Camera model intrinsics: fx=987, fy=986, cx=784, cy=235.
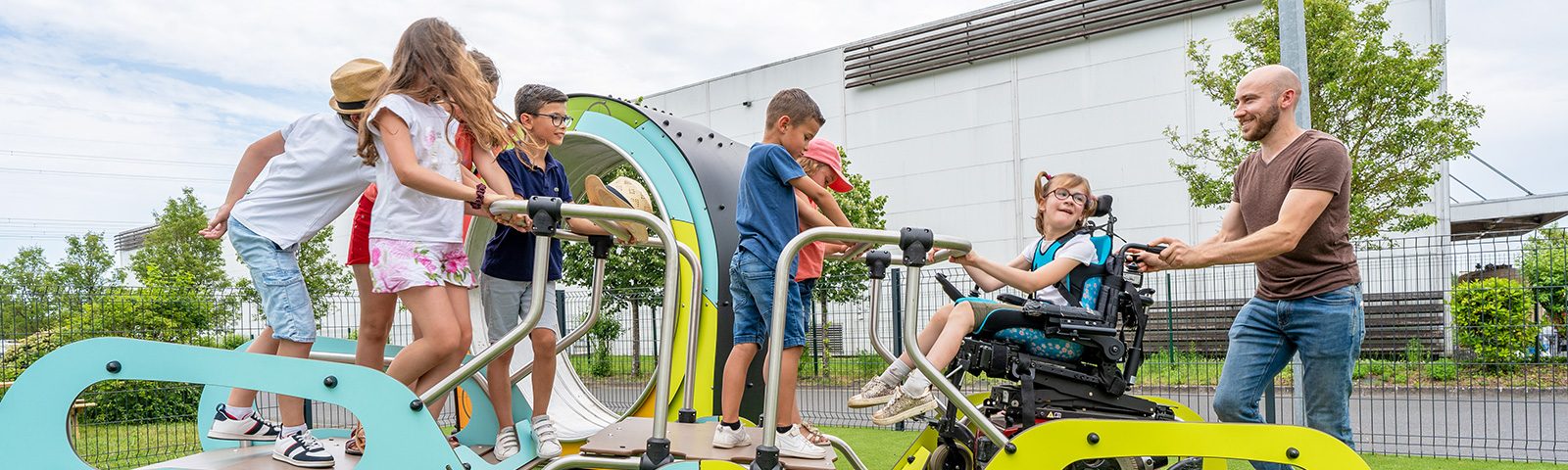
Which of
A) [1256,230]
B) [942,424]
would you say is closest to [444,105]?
[942,424]

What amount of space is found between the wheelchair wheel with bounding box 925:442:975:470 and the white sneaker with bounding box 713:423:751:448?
2.31 ft

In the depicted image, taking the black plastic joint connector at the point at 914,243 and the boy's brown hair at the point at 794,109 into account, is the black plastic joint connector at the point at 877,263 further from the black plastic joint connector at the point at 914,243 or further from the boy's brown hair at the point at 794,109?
the boy's brown hair at the point at 794,109

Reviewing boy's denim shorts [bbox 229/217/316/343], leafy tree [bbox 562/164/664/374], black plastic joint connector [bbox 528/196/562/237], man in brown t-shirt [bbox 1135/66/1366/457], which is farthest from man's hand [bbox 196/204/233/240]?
leafy tree [bbox 562/164/664/374]

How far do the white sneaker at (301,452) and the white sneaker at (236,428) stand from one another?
0.32m

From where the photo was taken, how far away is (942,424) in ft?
11.9

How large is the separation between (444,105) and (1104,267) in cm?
239

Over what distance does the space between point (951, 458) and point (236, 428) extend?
8.47ft

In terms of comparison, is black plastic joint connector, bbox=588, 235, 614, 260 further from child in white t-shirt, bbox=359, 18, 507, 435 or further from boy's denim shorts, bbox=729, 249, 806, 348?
child in white t-shirt, bbox=359, 18, 507, 435

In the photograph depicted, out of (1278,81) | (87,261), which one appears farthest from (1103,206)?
(87,261)

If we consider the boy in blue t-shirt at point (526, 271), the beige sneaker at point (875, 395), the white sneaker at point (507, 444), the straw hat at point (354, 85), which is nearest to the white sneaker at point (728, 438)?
the beige sneaker at point (875, 395)

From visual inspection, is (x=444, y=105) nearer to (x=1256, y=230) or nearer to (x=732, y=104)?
(x=1256, y=230)

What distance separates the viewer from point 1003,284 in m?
3.65

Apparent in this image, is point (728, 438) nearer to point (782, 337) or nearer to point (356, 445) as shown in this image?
point (782, 337)

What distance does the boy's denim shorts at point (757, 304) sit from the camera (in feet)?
12.7
